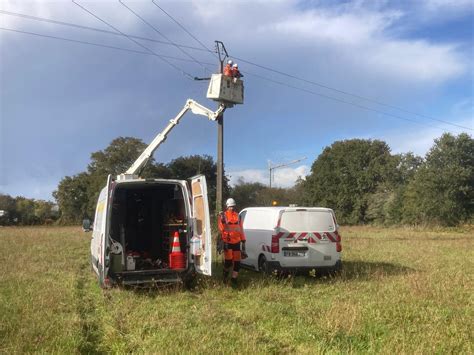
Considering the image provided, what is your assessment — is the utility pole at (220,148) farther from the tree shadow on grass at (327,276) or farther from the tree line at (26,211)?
the tree line at (26,211)

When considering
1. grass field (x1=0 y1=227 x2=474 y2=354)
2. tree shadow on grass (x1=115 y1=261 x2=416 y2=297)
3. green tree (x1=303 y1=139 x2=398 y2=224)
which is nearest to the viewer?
grass field (x1=0 y1=227 x2=474 y2=354)

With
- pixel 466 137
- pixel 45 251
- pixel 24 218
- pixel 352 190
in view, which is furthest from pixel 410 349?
pixel 24 218

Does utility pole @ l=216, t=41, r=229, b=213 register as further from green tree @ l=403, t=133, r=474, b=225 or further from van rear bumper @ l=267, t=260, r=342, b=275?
green tree @ l=403, t=133, r=474, b=225

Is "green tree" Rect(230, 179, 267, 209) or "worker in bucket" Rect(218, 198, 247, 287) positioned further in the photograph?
"green tree" Rect(230, 179, 267, 209)

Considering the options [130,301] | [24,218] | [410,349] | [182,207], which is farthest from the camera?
[24,218]

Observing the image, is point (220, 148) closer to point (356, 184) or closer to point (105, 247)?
point (105, 247)

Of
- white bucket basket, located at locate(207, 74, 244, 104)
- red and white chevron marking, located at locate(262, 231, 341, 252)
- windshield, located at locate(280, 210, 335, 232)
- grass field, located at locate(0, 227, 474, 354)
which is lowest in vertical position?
grass field, located at locate(0, 227, 474, 354)

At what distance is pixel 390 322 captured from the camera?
23.1 feet

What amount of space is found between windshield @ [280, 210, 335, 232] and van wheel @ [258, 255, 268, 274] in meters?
0.97

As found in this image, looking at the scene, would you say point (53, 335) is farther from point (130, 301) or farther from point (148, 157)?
point (148, 157)

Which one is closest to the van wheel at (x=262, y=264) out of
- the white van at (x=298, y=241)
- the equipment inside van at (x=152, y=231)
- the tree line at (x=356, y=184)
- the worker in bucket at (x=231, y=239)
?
the white van at (x=298, y=241)

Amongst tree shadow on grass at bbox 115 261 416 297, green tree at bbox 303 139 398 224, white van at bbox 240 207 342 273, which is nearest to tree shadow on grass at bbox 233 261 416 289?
tree shadow on grass at bbox 115 261 416 297

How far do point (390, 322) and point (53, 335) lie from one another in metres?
4.56

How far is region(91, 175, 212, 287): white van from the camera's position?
971cm
